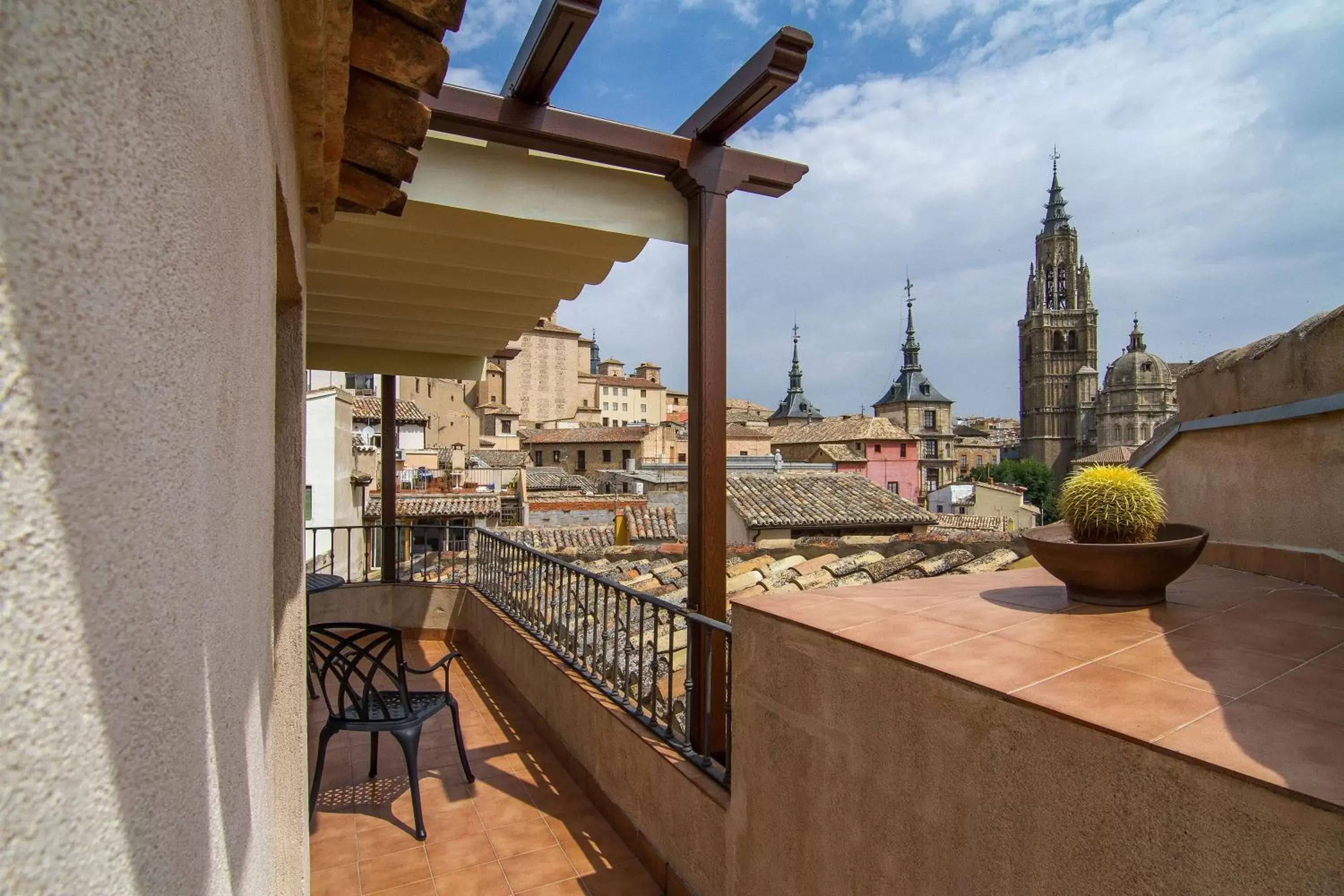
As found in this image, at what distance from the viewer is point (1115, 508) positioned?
1771mm

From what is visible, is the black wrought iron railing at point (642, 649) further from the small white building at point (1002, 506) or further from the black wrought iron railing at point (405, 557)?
the small white building at point (1002, 506)

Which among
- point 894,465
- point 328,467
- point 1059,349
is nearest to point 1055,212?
point 1059,349

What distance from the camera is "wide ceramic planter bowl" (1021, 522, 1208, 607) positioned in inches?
68.9

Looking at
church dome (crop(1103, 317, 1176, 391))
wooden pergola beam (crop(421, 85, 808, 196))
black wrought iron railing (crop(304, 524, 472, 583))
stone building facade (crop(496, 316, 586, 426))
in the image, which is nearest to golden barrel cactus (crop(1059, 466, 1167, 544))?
wooden pergola beam (crop(421, 85, 808, 196))

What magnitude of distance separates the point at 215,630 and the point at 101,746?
378mm

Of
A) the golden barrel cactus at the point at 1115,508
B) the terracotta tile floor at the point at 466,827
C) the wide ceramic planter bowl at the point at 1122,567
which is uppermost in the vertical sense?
the golden barrel cactus at the point at 1115,508

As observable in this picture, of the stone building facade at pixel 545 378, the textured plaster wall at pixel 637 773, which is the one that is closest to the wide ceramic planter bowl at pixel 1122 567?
the textured plaster wall at pixel 637 773

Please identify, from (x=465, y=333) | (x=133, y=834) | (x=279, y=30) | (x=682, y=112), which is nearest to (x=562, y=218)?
(x=682, y=112)

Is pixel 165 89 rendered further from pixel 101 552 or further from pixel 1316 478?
pixel 1316 478

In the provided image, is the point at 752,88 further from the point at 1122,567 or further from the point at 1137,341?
the point at 1137,341

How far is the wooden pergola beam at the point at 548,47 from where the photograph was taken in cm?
212

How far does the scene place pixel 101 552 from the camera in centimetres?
45

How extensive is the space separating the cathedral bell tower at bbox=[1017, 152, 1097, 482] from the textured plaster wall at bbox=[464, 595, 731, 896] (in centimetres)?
6711

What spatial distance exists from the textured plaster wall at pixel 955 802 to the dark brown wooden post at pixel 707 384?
2.61 ft
